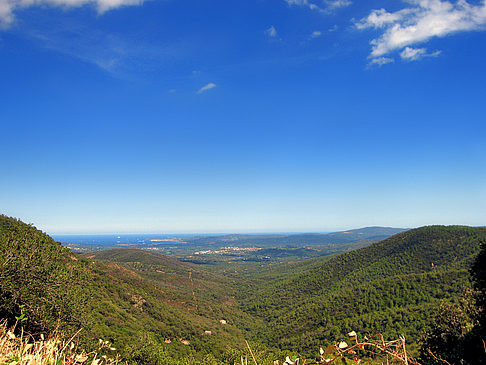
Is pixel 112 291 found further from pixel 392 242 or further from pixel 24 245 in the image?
pixel 392 242

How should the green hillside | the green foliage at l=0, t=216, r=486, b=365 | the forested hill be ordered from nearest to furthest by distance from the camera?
the green hillside < the green foliage at l=0, t=216, r=486, b=365 < the forested hill

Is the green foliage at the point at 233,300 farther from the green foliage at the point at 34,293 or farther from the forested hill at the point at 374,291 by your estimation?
the forested hill at the point at 374,291

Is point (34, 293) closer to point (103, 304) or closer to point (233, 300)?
point (103, 304)

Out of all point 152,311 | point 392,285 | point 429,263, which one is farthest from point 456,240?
point 152,311

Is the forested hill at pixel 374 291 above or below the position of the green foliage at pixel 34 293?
below

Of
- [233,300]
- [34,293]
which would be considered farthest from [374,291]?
[34,293]

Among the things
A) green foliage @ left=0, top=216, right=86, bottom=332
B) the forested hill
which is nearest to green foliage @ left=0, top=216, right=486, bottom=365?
green foliage @ left=0, top=216, right=86, bottom=332

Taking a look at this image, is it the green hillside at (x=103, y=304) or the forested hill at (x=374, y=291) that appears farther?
the forested hill at (x=374, y=291)

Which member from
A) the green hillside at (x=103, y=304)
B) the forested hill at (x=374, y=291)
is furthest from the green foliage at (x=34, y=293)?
the forested hill at (x=374, y=291)

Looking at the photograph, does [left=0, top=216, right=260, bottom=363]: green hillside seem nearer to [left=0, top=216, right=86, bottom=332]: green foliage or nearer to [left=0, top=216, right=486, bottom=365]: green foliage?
[left=0, top=216, right=86, bottom=332]: green foliage

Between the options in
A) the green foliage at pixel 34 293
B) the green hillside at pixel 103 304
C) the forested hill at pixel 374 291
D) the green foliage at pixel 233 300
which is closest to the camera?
the green foliage at pixel 34 293
